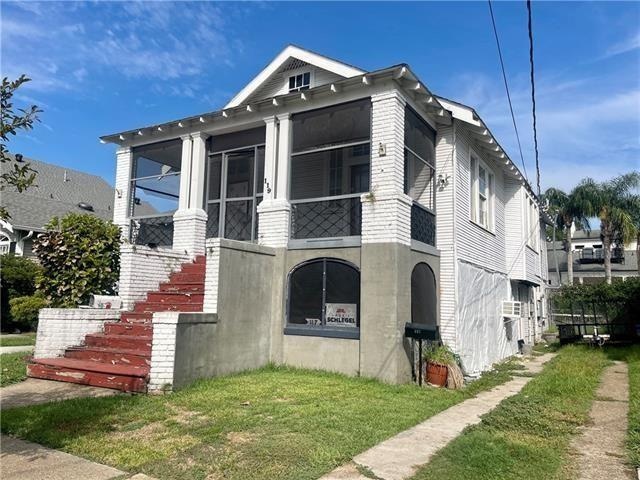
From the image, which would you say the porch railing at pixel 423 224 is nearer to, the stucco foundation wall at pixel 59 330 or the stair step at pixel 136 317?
the stair step at pixel 136 317

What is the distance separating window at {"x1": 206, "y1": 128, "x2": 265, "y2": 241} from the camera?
11.1 m

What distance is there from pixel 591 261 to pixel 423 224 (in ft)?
151

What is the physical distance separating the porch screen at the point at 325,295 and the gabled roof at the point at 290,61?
4195 mm

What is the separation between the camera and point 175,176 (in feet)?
39.5

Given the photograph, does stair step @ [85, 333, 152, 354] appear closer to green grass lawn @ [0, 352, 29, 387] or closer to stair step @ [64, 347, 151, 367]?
stair step @ [64, 347, 151, 367]

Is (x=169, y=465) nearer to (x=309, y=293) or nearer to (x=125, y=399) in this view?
(x=125, y=399)

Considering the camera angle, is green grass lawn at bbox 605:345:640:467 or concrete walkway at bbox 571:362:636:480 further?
green grass lawn at bbox 605:345:640:467

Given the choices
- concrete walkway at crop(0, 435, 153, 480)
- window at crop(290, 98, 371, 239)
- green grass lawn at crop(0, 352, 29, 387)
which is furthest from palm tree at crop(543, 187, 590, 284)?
concrete walkway at crop(0, 435, 153, 480)

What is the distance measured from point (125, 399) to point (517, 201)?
1355 cm

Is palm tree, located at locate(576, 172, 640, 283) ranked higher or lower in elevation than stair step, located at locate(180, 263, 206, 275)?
higher

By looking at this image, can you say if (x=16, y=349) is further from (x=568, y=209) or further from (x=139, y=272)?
(x=568, y=209)

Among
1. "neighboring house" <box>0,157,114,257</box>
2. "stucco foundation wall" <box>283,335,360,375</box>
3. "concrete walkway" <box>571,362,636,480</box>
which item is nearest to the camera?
"concrete walkway" <box>571,362,636,480</box>

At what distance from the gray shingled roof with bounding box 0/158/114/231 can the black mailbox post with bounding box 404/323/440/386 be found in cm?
1934

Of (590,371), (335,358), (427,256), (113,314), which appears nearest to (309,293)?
(335,358)
